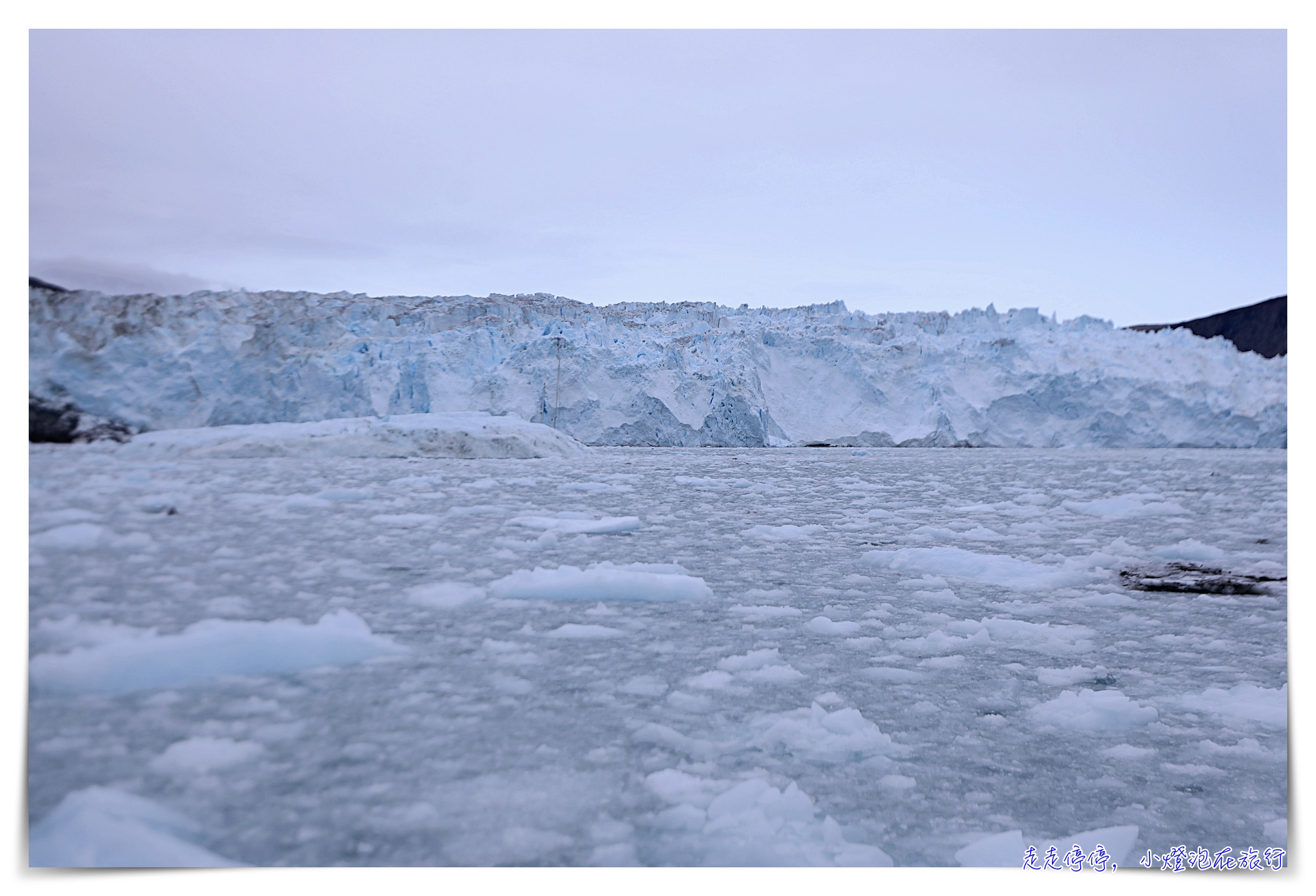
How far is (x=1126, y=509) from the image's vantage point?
4980 millimetres

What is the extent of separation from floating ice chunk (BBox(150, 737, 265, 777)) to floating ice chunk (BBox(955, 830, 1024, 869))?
1300 mm

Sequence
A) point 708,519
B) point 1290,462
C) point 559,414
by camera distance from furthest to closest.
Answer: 1. point 559,414
2. point 708,519
3. point 1290,462

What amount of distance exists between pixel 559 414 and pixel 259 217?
32.3 ft

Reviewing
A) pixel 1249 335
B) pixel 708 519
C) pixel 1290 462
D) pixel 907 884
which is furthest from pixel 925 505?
pixel 907 884

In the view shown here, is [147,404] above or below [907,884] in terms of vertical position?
above

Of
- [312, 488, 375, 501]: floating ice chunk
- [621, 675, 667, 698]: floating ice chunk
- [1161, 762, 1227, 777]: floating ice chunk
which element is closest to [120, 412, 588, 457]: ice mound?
[312, 488, 375, 501]: floating ice chunk

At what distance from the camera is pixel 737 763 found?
59.1 inches

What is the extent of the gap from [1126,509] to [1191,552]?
5.27 feet

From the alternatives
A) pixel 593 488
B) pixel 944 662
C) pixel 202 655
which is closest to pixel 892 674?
pixel 944 662

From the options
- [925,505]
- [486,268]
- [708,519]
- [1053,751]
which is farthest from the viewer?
[925,505]

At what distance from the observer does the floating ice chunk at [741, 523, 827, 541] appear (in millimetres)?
3908

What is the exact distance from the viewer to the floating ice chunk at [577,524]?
12.3 ft

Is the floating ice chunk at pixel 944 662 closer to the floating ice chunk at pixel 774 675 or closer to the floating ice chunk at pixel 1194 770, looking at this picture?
the floating ice chunk at pixel 774 675

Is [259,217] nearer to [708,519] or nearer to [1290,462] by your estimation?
[708,519]
